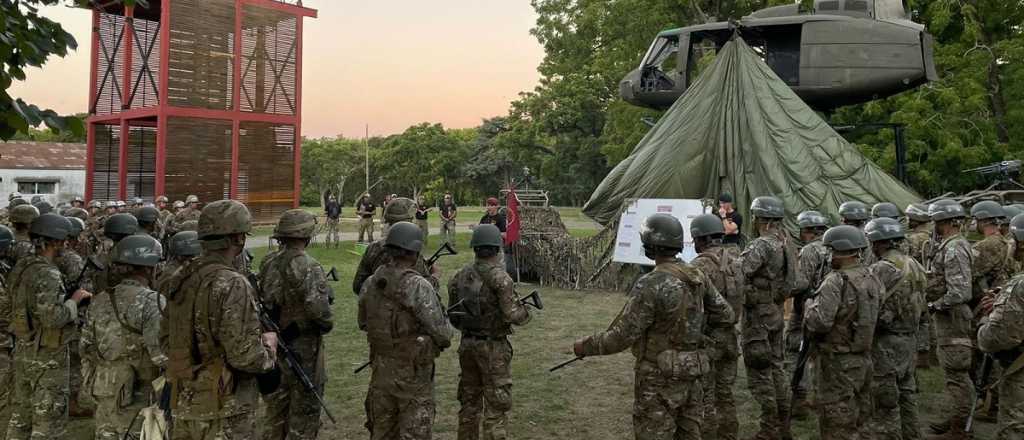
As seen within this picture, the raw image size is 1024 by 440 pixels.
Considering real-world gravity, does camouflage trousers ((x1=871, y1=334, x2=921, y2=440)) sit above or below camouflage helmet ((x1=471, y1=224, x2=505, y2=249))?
below

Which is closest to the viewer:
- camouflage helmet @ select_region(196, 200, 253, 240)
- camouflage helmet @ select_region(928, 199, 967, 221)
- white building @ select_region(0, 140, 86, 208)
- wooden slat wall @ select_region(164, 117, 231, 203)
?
camouflage helmet @ select_region(196, 200, 253, 240)

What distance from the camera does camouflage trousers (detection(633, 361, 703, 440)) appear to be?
4371 millimetres

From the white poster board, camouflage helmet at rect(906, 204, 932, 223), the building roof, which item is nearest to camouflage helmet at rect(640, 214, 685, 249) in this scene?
camouflage helmet at rect(906, 204, 932, 223)

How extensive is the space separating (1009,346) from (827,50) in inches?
375

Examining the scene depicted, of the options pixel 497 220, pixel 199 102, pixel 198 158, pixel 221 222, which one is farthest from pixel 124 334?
pixel 199 102

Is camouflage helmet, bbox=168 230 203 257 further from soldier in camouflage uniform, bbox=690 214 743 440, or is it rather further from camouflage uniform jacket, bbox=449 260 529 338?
soldier in camouflage uniform, bbox=690 214 743 440

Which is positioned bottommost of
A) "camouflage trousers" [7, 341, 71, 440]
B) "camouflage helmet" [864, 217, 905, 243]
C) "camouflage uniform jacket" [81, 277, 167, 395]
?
"camouflage trousers" [7, 341, 71, 440]

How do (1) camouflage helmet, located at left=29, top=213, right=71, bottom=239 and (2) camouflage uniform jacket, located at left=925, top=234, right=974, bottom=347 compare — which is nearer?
(1) camouflage helmet, located at left=29, top=213, right=71, bottom=239

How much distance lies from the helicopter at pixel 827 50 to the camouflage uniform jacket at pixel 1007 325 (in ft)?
30.1

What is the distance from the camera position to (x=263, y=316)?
414cm

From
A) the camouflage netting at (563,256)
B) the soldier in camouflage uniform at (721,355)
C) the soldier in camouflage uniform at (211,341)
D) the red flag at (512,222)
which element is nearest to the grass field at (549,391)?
the soldier in camouflage uniform at (721,355)

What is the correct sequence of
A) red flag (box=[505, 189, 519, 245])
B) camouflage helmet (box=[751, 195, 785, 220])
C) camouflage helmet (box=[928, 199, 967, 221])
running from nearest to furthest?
camouflage helmet (box=[751, 195, 785, 220]), camouflage helmet (box=[928, 199, 967, 221]), red flag (box=[505, 189, 519, 245])

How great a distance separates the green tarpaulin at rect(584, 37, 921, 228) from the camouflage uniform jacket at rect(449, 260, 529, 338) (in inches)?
308

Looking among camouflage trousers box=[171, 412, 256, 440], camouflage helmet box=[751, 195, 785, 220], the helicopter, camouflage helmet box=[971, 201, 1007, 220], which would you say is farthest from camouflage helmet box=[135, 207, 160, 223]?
the helicopter
